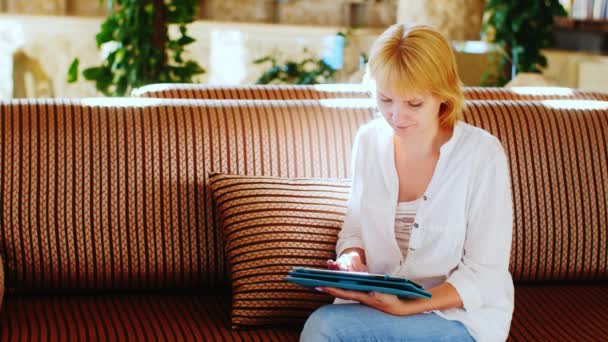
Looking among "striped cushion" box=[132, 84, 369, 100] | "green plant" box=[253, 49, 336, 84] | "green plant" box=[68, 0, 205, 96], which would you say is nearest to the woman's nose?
"striped cushion" box=[132, 84, 369, 100]

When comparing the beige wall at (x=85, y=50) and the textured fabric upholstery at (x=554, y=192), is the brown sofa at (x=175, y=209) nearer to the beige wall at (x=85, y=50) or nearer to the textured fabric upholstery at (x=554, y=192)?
the textured fabric upholstery at (x=554, y=192)

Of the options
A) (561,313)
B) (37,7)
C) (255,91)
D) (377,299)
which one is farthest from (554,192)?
(37,7)

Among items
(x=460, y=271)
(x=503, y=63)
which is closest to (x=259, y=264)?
(x=460, y=271)

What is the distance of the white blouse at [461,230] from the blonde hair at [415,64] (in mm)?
136

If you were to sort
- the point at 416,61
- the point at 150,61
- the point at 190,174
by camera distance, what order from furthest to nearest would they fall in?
1. the point at 150,61
2. the point at 190,174
3. the point at 416,61

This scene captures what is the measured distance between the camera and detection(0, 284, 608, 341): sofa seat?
1.81 metres

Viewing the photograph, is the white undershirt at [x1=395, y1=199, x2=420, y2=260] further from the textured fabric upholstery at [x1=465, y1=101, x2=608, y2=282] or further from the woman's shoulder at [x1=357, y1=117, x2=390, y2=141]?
the textured fabric upholstery at [x1=465, y1=101, x2=608, y2=282]

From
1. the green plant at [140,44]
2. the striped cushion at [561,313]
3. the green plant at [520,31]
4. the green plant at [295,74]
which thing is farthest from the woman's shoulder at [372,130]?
the green plant at [520,31]

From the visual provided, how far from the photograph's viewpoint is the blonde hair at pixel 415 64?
159cm

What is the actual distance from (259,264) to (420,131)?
0.46m

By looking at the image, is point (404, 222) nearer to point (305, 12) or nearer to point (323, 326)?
point (323, 326)

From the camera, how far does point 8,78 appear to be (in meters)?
4.95

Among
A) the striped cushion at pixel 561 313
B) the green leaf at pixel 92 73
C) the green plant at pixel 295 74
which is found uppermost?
the green leaf at pixel 92 73

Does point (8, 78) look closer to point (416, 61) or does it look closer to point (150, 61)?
point (150, 61)
